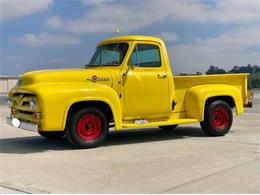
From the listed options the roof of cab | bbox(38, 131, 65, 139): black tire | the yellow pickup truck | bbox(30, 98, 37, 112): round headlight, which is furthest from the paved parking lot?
the roof of cab

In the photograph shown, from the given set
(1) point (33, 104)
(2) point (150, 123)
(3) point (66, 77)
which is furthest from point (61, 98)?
(2) point (150, 123)

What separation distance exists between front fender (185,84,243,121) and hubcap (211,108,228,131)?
35 centimetres

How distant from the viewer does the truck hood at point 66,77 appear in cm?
851

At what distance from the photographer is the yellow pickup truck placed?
8.21 meters

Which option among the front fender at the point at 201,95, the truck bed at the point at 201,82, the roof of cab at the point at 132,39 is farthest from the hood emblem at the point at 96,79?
the front fender at the point at 201,95

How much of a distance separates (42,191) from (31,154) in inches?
108

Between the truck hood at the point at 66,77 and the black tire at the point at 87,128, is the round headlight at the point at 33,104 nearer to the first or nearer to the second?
the truck hood at the point at 66,77

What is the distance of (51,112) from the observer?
316 inches

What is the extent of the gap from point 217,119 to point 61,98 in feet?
13.1

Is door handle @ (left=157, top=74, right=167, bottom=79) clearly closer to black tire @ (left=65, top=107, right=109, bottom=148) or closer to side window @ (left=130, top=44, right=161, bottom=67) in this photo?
side window @ (left=130, top=44, right=161, bottom=67)

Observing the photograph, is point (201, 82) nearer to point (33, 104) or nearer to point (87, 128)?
point (87, 128)

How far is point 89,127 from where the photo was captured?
8625 millimetres

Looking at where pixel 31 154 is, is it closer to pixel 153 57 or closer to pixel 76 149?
pixel 76 149

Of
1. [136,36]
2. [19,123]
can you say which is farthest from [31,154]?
[136,36]
